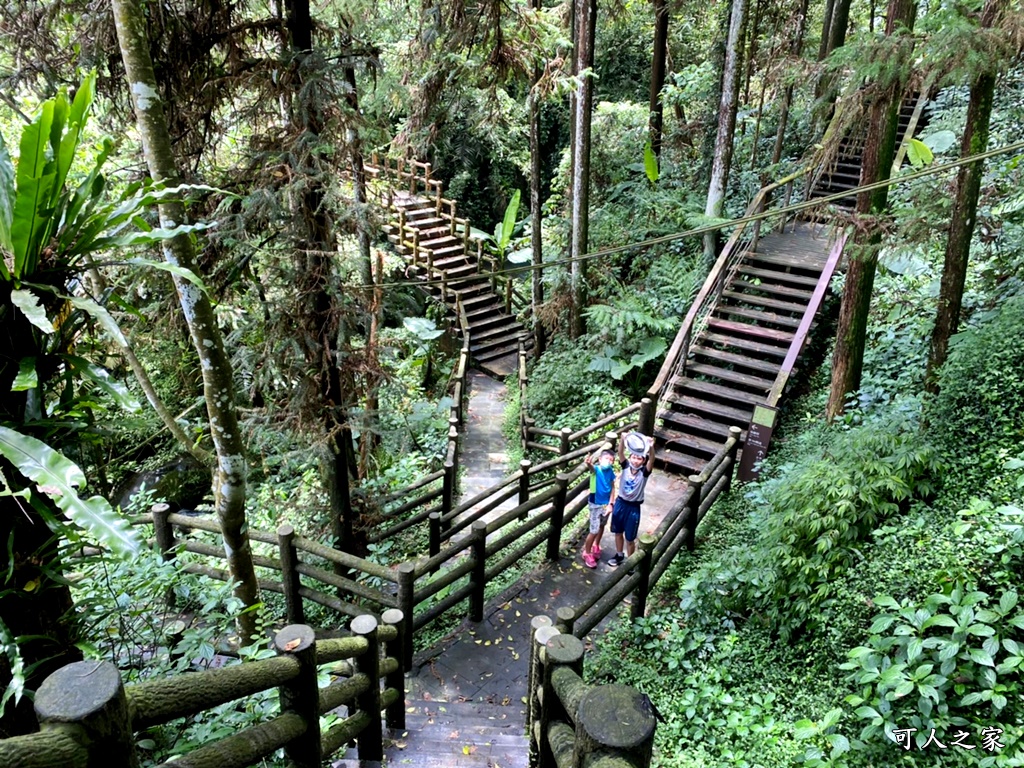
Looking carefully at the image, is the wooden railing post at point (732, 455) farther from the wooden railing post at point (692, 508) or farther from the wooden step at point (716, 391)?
the wooden step at point (716, 391)

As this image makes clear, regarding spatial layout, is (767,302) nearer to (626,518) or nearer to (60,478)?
(626,518)

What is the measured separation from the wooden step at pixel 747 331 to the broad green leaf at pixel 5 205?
9508 mm

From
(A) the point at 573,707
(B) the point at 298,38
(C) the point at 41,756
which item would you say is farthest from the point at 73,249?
(B) the point at 298,38

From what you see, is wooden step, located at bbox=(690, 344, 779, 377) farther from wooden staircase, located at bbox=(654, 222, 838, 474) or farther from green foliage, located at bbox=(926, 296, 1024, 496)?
green foliage, located at bbox=(926, 296, 1024, 496)

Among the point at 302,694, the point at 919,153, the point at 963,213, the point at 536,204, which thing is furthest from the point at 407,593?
the point at 919,153

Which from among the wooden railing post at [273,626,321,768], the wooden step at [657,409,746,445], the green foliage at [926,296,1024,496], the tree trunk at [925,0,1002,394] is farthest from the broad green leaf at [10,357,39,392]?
the wooden step at [657,409,746,445]

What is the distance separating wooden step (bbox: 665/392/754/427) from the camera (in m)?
9.00

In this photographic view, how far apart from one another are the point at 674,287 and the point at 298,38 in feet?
28.7

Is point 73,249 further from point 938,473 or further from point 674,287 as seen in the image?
point 674,287

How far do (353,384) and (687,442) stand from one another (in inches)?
202

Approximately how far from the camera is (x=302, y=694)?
8.46ft

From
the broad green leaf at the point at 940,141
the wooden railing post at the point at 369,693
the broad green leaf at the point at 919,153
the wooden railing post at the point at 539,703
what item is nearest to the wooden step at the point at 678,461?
the wooden railing post at the point at 539,703

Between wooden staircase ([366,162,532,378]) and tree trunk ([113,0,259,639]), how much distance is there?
10.2 m

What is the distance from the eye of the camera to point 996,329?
608 cm
